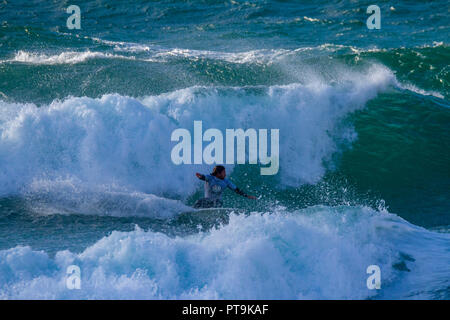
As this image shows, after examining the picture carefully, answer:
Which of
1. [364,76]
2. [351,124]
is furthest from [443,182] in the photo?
[364,76]

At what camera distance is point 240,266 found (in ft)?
24.4

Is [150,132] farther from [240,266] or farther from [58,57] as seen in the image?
[240,266]

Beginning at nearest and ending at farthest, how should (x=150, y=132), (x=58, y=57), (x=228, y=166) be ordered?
(x=150, y=132)
(x=228, y=166)
(x=58, y=57)

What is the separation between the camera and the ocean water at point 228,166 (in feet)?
25.0

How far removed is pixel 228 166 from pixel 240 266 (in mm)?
6284

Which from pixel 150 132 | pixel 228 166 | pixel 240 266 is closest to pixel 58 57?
pixel 150 132

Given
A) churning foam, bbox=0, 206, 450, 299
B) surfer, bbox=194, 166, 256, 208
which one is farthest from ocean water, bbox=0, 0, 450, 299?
surfer, bbox=194, 166, 256, 208

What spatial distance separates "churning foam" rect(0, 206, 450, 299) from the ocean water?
26 mm

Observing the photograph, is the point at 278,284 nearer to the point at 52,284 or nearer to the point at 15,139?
the point at 52,284

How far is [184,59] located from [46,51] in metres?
4.63

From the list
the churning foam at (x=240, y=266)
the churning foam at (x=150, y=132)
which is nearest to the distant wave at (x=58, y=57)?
the churning foam at (x=150, y=132)

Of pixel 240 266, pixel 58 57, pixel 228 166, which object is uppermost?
pixel 58 57

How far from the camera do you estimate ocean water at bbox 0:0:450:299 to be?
300 inches

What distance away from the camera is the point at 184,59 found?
58.9 feet
